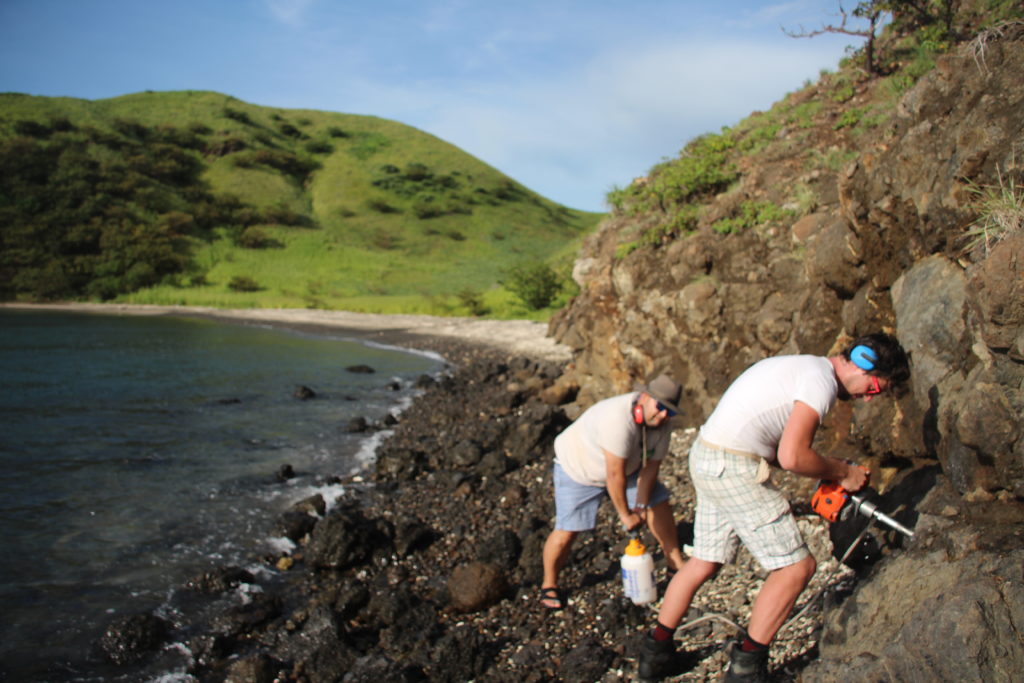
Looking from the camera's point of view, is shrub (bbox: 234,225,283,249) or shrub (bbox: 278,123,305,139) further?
shrub (bbox: 278,123,305,139)

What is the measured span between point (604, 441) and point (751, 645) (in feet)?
6.06

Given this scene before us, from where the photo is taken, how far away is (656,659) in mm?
4684

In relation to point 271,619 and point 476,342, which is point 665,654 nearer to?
point 271,619

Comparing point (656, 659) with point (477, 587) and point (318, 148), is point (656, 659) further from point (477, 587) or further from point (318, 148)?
point (318, 148)

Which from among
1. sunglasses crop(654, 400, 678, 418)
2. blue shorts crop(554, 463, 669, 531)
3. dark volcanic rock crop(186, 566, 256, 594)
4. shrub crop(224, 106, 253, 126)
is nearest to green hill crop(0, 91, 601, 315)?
shrub crop(224, 106, 253, 126)

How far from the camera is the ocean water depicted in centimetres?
750

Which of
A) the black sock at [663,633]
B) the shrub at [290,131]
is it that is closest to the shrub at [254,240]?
the shrub at [290,131]

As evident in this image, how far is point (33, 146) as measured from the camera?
75125 mm

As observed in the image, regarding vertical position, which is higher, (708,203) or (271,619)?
(708,203)

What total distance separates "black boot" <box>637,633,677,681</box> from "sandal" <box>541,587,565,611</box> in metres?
1.51

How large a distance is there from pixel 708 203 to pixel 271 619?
34.0ft

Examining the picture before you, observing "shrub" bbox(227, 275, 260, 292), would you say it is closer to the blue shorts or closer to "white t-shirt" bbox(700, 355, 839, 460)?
the blue shorts

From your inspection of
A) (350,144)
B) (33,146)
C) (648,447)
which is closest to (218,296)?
(33,146)

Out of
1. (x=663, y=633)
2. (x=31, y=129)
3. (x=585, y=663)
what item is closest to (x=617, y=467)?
(x=663, y=633)
